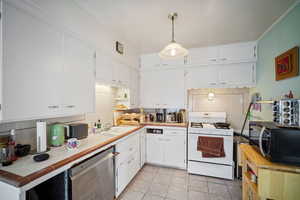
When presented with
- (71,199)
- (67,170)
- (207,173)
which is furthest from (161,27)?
(207,173)

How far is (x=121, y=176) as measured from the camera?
177 cm

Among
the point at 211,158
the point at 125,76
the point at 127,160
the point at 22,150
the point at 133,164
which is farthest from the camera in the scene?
the point at 125,76

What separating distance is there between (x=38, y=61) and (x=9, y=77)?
0.83 feet

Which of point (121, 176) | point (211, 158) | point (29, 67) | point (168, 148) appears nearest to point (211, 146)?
point (211, 158)

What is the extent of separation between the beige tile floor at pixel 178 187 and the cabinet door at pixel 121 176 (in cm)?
18

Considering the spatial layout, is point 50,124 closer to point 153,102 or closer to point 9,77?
point 9,77

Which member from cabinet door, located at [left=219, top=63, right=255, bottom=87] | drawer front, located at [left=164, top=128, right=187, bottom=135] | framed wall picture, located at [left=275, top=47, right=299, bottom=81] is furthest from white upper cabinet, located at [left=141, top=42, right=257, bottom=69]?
drawer front, located at [left=164, top=128, right=187, bottom=135]

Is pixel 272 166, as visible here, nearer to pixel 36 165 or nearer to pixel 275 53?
pixel 275 53

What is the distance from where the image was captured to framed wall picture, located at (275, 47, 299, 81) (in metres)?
1.39

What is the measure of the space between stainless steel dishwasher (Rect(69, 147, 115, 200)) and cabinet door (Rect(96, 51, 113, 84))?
0.99m

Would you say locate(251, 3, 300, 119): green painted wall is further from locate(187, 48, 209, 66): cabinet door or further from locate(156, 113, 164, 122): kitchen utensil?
locate(156, 113, 164, 122): kitchen utensil

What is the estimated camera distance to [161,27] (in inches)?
74.0

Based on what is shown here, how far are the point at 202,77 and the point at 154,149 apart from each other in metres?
1.85

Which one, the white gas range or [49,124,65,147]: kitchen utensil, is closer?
[49,124,65,147]: kitchen utensil
